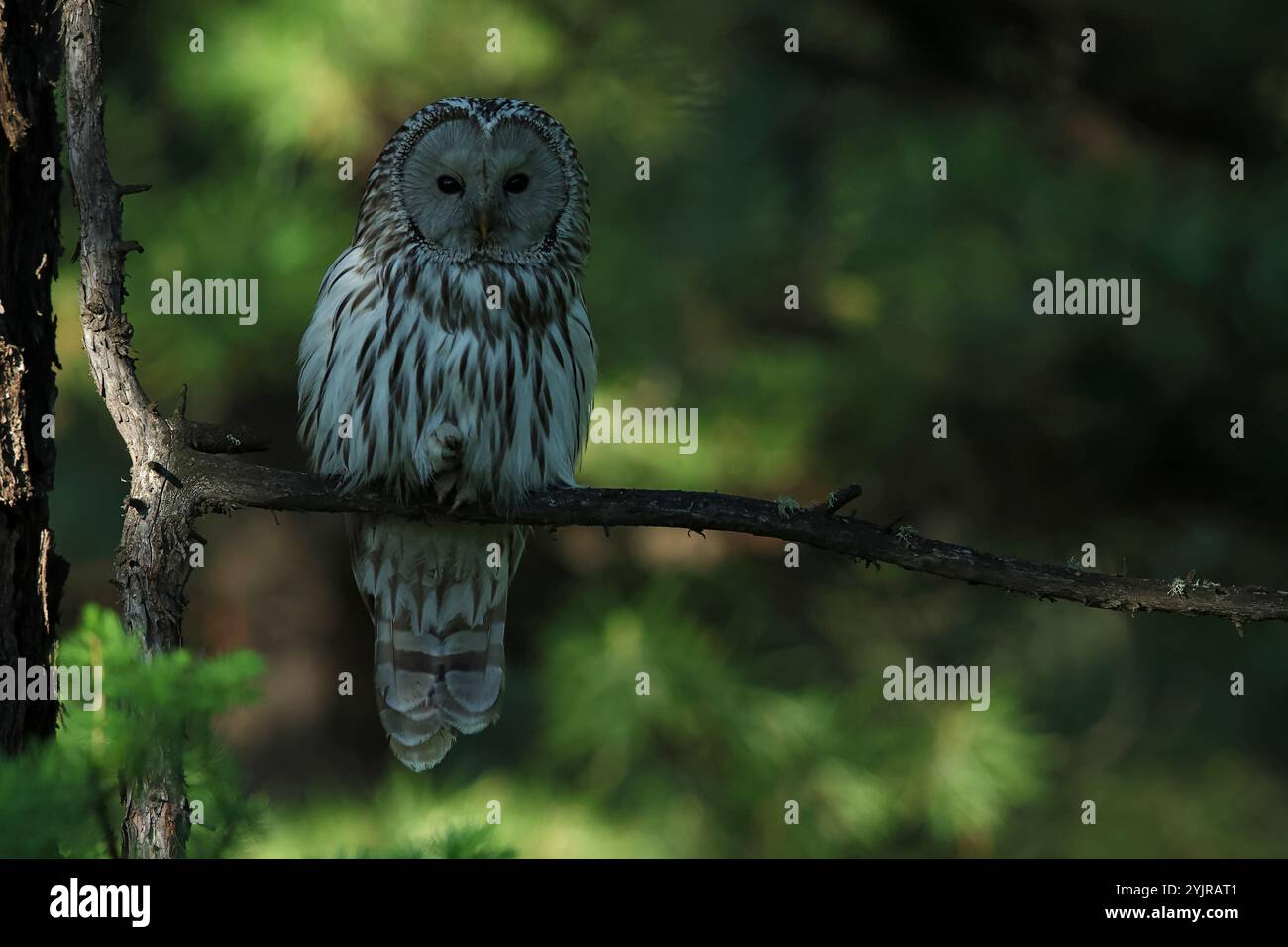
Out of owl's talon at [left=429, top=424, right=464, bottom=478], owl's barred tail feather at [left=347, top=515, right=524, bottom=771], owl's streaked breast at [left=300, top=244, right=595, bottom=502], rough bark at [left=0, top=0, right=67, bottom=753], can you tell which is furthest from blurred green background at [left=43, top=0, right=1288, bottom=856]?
rough bark at [left=0, top=0, right=67, bottom=753]

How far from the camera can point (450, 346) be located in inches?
135

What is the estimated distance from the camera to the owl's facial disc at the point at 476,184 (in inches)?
136

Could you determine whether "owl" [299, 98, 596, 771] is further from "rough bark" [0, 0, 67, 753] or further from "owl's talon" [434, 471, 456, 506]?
"rough bark" [0, 0, 67, 753]

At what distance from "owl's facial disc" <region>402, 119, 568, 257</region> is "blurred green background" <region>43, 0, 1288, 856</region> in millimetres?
1738

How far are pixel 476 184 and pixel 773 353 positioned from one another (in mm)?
2686

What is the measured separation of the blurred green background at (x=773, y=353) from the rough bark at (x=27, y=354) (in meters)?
2.47

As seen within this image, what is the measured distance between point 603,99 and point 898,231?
1.19m

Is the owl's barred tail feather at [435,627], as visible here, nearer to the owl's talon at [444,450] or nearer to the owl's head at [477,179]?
the owl's talon at [444,450]

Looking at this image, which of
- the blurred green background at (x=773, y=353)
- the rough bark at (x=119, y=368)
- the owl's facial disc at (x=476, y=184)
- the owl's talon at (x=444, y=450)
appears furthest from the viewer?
the blurred green background at (x=773, y=353)

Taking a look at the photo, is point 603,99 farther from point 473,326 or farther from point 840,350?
point 473,326

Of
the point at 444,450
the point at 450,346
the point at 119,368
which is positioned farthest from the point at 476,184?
the point at 119,368

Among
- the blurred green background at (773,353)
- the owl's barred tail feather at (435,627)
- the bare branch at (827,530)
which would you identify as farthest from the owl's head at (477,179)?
the blurred green background at (773,353)

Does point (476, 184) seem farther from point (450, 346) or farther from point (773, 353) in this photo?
point (773, 353)

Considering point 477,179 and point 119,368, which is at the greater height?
point 477,179
